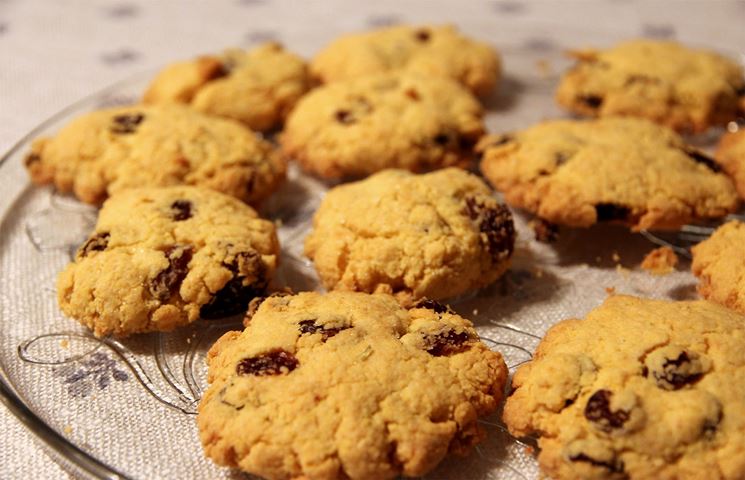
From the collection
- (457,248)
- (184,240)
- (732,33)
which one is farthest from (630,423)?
(732,33)

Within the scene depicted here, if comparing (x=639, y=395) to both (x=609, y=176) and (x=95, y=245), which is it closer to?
(x=609, y=176)

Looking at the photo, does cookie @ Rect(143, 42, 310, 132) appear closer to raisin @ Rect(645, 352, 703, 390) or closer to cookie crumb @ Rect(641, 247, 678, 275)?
cookie crumb @ Rect(641, 247, 678, 275)

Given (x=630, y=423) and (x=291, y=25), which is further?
(x=291, y=25)

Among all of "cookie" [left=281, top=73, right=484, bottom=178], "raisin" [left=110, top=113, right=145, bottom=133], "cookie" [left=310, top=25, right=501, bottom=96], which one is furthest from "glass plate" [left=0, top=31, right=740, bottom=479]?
"cookie" [left=310, top=25, right=501, bottom=96]

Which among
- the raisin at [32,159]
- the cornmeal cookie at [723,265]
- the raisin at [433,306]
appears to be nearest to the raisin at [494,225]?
the raisin at [433,306]

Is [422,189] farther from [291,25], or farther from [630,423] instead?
[291,25]

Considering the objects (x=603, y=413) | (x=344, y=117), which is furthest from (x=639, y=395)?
(x=344, y=117)

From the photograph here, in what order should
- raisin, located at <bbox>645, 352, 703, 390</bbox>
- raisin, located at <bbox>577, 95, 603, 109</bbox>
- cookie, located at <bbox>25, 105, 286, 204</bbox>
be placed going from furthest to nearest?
raisin, located at <bbox>577, 95, 603, 109</bbox> → cookie, located at <bbox>25, 105, 286, 204</bbox> → raisin, located at <bbox>645, 352, 703, 390</bbox>
